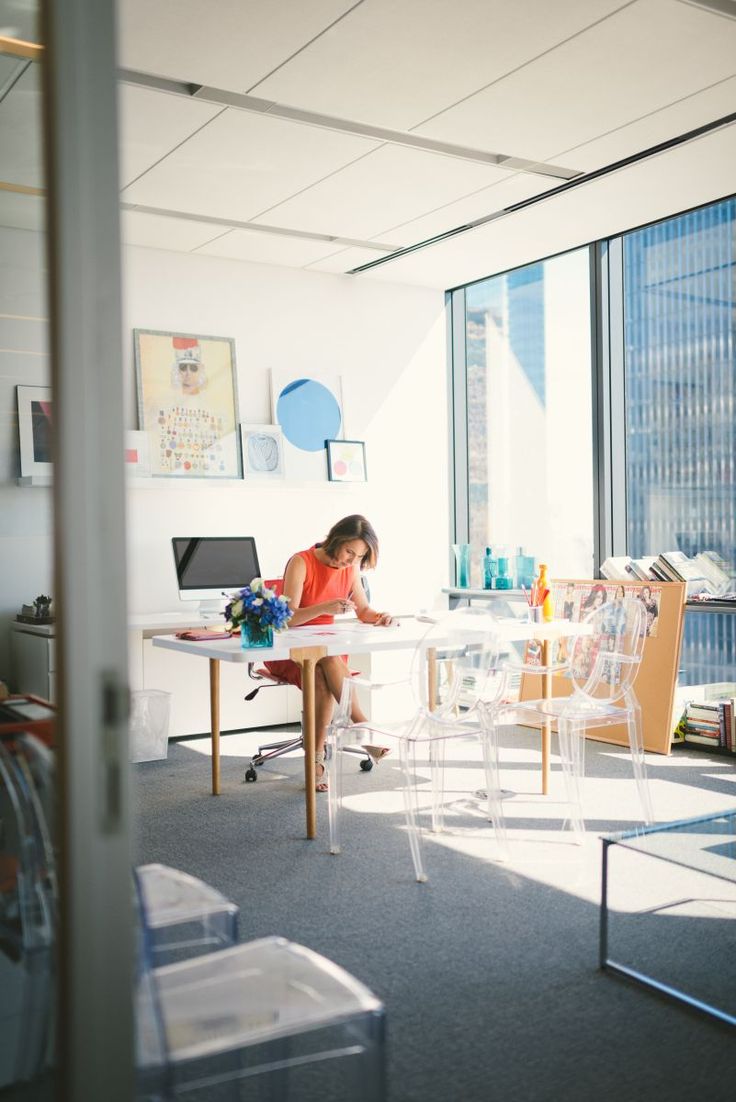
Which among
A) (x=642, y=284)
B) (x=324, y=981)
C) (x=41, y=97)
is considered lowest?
(x=324, y=981)

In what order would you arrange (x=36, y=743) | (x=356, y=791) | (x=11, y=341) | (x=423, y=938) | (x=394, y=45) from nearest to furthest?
(x=36, y=743)
(x=11, y=341)
(x=423, y=938)
(x=394, y=45)
(x=356, y=791)

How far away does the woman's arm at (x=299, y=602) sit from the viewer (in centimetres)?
498

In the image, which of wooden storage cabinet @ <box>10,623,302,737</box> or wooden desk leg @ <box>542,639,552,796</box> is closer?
wooden desk leg @ <box>542,639,552,796</box>

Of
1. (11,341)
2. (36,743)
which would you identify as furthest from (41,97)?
(36,743)

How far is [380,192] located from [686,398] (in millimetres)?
2157

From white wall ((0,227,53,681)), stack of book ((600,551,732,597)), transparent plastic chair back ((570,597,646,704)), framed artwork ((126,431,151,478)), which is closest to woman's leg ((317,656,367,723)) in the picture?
transparent plastic chair back ((570,597,646,704))

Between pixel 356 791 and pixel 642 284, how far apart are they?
3.51 metres

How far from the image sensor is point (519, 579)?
7.11m

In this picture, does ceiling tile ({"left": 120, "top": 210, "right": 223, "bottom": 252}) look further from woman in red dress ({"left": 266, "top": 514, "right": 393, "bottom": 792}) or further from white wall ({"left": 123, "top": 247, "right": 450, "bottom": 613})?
woman in red dress ({"left": 266, "top": 514, "right": 393, "bottom": 792})

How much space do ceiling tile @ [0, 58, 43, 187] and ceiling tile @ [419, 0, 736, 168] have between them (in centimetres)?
256

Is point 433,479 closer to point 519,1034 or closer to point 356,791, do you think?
point 356,791

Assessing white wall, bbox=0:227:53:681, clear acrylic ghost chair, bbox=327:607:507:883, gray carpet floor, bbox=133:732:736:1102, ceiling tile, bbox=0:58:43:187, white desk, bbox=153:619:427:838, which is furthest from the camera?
white desk, bbox=153:619:427:838

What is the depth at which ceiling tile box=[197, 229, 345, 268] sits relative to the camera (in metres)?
6.12

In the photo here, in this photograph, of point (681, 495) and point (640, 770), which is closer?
point (640, 770)
